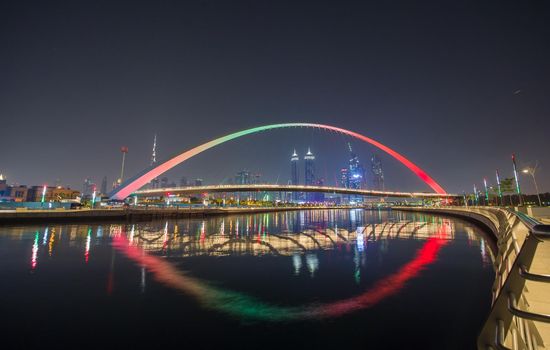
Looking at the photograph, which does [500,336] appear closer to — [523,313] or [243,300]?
[523,313]

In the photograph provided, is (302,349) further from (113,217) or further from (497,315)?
(113,217)

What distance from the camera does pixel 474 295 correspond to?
736 centimetres

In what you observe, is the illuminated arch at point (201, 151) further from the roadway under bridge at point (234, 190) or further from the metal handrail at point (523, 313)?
the metal handrail at point (523, 313)

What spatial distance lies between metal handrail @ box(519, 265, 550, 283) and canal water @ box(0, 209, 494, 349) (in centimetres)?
258

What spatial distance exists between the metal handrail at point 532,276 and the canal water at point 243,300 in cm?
258

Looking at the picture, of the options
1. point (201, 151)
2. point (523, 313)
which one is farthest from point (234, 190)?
point (523, 313)

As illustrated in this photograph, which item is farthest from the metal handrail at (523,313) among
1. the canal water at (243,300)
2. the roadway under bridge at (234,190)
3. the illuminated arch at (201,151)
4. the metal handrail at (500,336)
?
the roadway under bridge at (234,190)

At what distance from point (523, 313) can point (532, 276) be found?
0.37 metres

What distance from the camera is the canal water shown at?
4.94 m

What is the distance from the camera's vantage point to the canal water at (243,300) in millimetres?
4941

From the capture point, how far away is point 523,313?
246 centimetres

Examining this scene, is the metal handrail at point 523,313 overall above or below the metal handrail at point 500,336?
above

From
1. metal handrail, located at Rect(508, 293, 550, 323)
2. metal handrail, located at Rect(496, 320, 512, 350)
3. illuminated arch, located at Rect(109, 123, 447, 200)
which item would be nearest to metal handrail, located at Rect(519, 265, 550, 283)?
metal handrail, located at Rect(508, 293, 550, 323)

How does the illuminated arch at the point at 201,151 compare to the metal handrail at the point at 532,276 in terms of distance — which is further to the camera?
the illuminated arch at the point at 201,151
